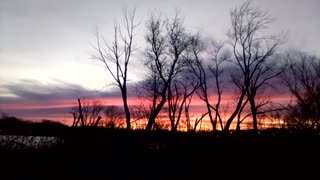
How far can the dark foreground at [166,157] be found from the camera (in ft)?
34.6

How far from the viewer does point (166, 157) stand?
39.5ft

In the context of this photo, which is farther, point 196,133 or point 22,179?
point 196,133

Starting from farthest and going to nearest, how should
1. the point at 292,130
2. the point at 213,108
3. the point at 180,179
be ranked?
the point at 213,108 → the point at 292,130 → the point at 180,179

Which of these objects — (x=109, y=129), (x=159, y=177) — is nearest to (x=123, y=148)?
(x=109, y=129)

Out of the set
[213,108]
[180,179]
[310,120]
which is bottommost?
[180,179]

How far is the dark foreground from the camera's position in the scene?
1055 cm

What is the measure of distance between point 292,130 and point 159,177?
5.03 metres

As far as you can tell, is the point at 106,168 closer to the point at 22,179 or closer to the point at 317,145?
the point at 22,179

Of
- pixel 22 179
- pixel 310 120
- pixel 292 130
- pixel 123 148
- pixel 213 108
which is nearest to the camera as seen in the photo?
pixel 22 179

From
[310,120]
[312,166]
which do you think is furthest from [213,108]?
[312,166]

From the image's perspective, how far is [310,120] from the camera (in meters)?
13.6

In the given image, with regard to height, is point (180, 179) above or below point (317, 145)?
below

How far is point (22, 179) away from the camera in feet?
31.8

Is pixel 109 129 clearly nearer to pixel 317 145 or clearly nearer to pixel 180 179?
pixel 180 179
